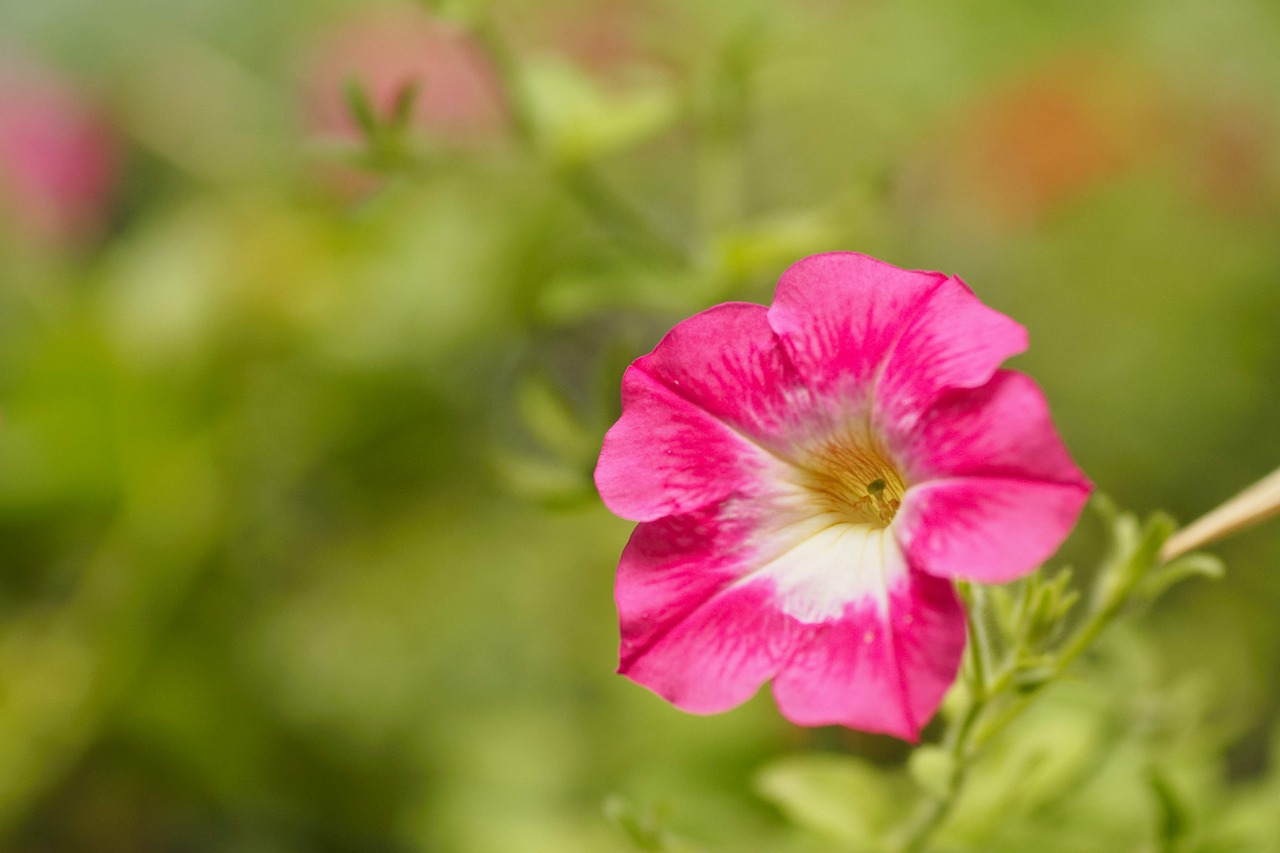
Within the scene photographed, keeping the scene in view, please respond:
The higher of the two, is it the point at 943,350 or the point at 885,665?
the point at 943,350

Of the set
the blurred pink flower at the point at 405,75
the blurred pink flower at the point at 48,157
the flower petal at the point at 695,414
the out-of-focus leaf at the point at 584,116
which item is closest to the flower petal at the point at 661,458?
the flower petal at the point at 695,414

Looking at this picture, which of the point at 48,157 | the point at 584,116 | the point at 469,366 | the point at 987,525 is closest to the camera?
the point at 987,525

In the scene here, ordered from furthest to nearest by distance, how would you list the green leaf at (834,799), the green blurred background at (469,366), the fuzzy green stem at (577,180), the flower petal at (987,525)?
the green blurred background at (469,366)
the fuzzy green stem at (577,180)
the green leaf at (834,799)
the flower petal at (987,525)

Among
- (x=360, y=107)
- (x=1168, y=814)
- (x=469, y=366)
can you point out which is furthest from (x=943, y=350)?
(x=469, y=366)

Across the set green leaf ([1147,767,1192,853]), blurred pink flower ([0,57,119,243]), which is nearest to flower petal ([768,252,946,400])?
green leaf ([1147,767,1192,853])

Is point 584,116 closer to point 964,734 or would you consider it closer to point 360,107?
point 360,107

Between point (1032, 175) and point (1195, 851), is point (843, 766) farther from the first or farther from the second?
point (1032, 175)

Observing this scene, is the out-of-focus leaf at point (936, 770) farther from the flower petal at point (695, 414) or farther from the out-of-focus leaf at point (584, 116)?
the out-of-focus leaf at point (584, 116)
